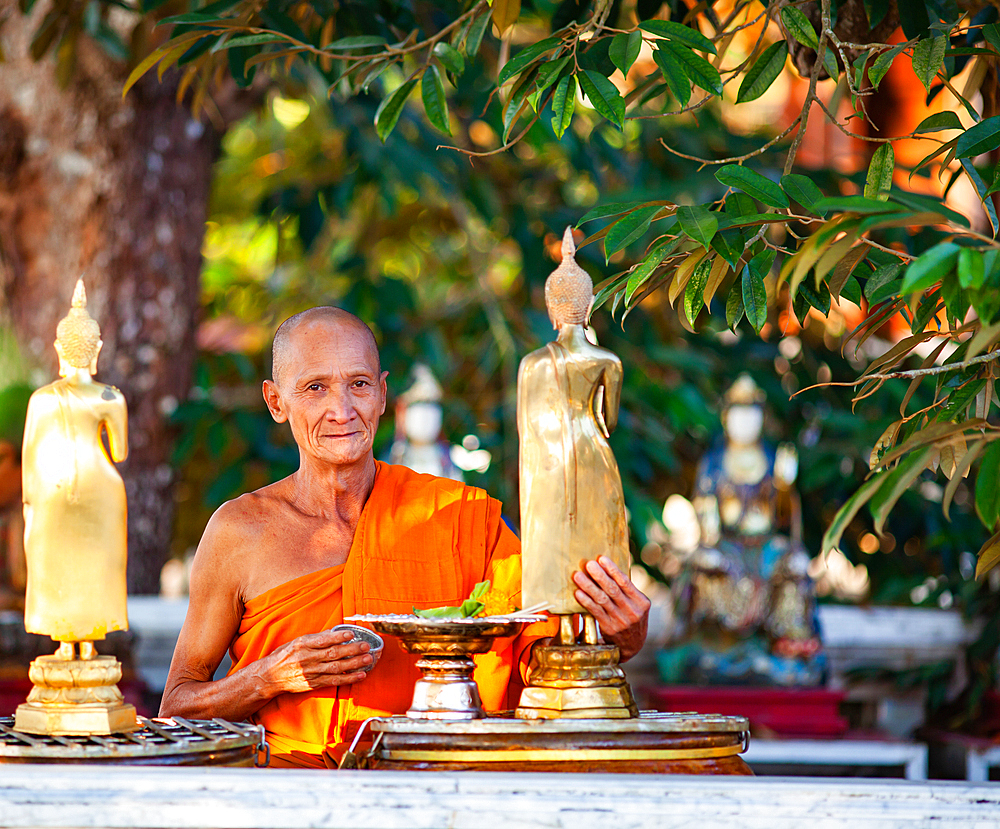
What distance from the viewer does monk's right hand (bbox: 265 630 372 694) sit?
6.84 ft

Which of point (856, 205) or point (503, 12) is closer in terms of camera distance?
point (856, 205)

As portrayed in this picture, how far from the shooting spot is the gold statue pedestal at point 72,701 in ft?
5.97

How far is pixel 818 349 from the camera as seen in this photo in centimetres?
545

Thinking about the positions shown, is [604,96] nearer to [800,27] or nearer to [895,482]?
[800,27]

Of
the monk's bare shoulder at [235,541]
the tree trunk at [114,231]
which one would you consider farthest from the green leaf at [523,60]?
the tree trunk at [114,231]

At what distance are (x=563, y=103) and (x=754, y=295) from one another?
Answer: 45cm

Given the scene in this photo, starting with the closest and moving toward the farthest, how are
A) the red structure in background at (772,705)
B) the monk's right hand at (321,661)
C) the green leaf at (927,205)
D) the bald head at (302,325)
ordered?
the green leaf at (927,205) < the monk's right hand at (321,661) < the bald head at (302,325) < the red structure in background at (772,705)

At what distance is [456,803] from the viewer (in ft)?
5.32

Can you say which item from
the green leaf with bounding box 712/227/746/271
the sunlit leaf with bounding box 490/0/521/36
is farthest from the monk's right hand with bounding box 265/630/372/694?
the sunlit leaf with bounding box 490/0/521/36

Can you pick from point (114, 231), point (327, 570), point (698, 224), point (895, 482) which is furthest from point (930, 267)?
point (114, 231)

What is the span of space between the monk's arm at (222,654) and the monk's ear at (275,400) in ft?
0.76

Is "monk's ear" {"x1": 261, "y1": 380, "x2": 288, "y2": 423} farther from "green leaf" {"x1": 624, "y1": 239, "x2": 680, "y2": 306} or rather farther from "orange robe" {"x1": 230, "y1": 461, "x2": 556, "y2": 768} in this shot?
"green leaf" {"x1": 624, "y1": 239, "x2": 680, "y2": 306}

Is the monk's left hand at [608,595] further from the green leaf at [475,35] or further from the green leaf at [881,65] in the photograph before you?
the green leaf at [475,35]

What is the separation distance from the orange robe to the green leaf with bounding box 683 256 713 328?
623 millimetres
